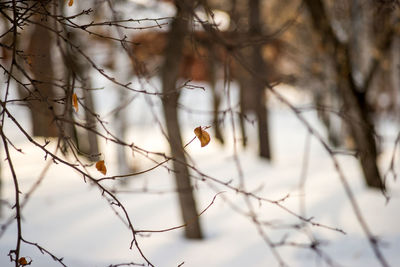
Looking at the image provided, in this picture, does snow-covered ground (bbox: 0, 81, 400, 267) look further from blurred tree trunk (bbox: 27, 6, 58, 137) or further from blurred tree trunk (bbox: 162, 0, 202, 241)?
blurred tree trunk (bbox: 27, 6, 58, 137)

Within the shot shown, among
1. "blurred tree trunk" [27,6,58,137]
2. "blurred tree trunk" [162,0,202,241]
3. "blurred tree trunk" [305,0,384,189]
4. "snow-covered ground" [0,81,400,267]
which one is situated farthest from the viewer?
"blurred tree trunk" [305,0,384,189]

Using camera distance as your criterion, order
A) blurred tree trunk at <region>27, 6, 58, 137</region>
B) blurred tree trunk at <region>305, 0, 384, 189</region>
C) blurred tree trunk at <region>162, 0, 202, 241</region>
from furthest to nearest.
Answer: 1. blurred tree trunk at <region>305, 0, 384, 189</region>
2. blurred tree trunk at <region>162, 0, 202, 241</region>
3. blurred tree trunk at <region>27, 6, 58, 137</region>

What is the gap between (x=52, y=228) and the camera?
4.31 m

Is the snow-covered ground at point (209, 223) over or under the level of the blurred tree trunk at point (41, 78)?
under

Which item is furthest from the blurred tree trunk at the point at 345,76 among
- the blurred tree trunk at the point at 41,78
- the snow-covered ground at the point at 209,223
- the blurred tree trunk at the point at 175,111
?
the blurred tree trunk at the point at 41,78

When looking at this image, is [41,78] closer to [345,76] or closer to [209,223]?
[209,223]

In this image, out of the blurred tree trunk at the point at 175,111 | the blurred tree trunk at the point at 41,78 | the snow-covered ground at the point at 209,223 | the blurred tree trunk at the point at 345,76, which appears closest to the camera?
the blurred tree trunk at the point at 41,78

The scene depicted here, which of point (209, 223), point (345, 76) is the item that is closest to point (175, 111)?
point (209, 223)

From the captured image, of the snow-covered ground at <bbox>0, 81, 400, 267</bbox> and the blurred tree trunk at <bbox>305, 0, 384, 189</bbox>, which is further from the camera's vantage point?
the blurred tree trunk at <bbox>305, 0, 384, 189</bbox>

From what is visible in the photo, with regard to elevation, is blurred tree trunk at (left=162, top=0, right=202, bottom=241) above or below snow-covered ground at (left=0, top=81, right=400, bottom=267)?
above

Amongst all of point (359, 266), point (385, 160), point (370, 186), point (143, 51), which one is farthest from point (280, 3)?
point (359, 266)

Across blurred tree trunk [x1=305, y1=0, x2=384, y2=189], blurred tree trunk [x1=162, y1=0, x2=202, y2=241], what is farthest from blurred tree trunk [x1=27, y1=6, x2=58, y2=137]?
blurred tree trunk [x1=305, y1=0, x2=384, y2=189]

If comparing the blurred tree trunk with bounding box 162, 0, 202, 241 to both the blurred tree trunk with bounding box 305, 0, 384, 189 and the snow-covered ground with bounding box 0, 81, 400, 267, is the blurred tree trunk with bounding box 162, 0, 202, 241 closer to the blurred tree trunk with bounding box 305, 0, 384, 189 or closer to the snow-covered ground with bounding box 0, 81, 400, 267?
the snow-covered ground with bounding box 0, 81, 400, 267

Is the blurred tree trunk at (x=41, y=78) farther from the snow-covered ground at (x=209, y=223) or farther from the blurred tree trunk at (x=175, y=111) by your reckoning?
the blurred tree trunk at (x=175, y=111)
